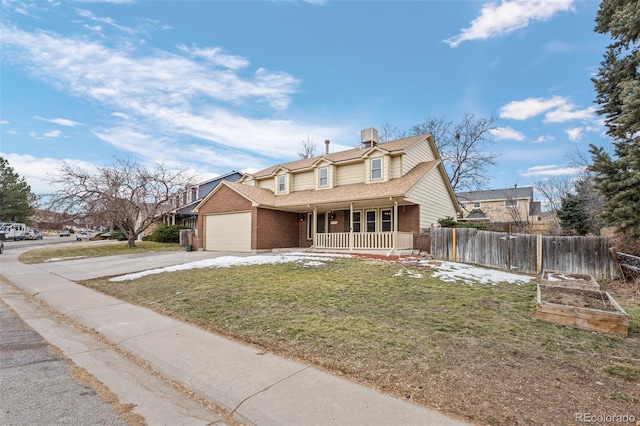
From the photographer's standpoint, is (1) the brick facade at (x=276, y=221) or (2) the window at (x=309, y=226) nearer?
(1) the brick facade at (x=276, y=221)

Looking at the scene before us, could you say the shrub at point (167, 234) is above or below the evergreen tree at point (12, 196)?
below

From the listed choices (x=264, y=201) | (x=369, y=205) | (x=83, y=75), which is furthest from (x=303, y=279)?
(x=83, y=75)

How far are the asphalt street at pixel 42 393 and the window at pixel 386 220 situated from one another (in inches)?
565

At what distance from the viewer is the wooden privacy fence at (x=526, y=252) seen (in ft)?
33.4

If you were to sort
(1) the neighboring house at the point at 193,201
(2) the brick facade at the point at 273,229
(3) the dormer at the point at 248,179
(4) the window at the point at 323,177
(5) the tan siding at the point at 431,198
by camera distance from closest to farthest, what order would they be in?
(5) the tan siding at the point at 431,198
(2) the brick facade at the point at 273,229
(4) the window at the point at 323,177
(3) the dormer at the point at 248,179
(1) the neighboring house at the point at 193,201

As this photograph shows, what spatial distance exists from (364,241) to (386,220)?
1.90 meters

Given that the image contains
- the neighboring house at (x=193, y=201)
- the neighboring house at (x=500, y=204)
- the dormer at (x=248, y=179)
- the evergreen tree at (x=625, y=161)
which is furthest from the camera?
the neighboring house at (x=500, y=204)

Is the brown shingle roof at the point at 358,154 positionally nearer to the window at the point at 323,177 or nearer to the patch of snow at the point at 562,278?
the window at the point at 323,177

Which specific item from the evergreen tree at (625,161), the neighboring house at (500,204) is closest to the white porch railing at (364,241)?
the evergreen tree at (625,161)

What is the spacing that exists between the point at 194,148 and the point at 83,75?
38.6 feet

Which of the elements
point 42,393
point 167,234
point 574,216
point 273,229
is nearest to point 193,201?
point 167,234

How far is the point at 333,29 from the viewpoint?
14391mm

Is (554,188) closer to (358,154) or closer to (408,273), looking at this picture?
(358,154)

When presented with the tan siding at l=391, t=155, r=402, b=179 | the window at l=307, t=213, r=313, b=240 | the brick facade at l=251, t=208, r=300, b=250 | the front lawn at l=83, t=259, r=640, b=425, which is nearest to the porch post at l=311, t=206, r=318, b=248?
the window at l=307, t=213, r=313, b=240
